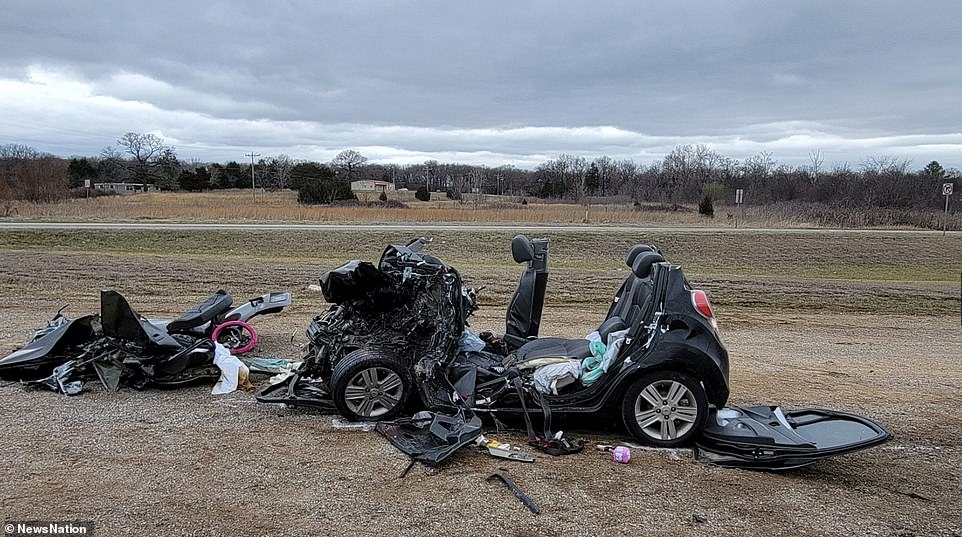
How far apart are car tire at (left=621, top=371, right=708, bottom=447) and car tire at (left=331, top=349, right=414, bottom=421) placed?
1.86 meters

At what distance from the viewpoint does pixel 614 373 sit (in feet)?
18.0

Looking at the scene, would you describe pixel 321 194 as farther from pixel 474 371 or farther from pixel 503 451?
pixel 503 451

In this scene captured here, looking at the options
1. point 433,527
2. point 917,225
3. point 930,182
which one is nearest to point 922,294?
point 433,527

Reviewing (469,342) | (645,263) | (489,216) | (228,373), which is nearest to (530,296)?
(469,342)

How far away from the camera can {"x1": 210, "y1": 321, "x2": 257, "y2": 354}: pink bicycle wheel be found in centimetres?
815

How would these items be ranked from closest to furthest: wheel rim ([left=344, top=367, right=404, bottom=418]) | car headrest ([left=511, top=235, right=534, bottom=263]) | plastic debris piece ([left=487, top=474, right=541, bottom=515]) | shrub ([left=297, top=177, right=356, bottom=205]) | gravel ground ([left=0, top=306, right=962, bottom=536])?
gravel ground ([left=0, top=306, right=962, bottom=536]), plastic debris piece ([left=487, top=474, right=541, bottom=515]), wheel rim ([left=344, top=367, right=404, bottom=418]), car headrest ([left=511, top=235, right=534, bottom=263]), shrub ([left=297, top=177, right=356, bottom=205])

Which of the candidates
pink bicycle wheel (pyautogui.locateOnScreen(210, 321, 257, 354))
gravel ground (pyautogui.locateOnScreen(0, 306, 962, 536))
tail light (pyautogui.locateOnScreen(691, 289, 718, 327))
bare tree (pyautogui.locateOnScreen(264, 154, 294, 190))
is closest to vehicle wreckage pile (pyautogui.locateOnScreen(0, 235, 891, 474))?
tail light (pyautogui.locateOnScreen(691, 289, 718, 327))

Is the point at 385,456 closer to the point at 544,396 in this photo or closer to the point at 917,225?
the point at 544,396

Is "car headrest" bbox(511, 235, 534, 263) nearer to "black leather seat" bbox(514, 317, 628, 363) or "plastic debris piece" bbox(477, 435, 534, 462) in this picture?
"black leather seat" bbox(514, 317, 628, 363)

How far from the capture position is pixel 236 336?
8406 mm

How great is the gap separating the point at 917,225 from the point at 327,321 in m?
41.8

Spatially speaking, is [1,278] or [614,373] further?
[1,278]

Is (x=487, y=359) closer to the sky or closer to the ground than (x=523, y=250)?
closer to the ground

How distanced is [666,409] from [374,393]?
240 centimetres
